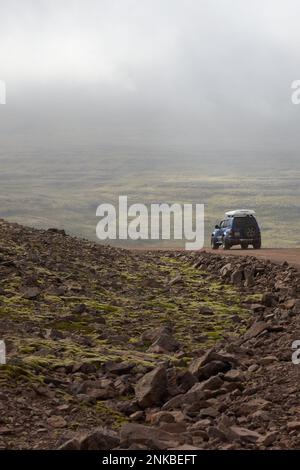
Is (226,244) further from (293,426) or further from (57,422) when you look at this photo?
(293,426)

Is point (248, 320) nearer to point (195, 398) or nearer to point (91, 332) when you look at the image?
point (91, 332)

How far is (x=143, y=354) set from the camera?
1553 cm

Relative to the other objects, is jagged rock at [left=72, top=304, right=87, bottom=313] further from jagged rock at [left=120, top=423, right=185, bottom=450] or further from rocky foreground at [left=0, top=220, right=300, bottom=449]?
jagged rock at [left=120, top=423, right=185, bottom=450]

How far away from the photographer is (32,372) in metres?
13.5

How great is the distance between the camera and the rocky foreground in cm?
1071

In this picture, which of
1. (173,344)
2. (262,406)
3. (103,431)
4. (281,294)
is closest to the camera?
(103,431)

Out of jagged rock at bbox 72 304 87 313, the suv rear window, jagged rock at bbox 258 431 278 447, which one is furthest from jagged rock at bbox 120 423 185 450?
the suv rear window

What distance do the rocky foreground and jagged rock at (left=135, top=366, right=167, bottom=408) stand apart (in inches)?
0.8

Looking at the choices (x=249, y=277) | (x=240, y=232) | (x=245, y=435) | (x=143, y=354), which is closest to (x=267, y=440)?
(x=245, y=435)

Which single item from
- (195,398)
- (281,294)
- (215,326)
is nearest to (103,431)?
(195,398)

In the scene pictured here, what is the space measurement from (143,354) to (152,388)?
297cm

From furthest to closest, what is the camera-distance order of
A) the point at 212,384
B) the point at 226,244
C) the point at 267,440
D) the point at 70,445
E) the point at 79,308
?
the point at 226,244 → the point at 79,308 → the point at 212,384 → the point at 267,440 → the point at 70,445

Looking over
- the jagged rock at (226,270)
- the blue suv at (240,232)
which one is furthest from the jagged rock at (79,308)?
the blue suv at (240,232)
